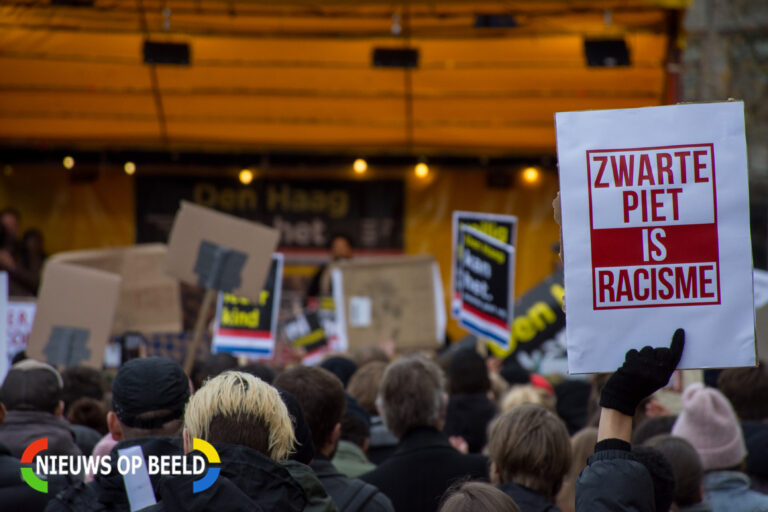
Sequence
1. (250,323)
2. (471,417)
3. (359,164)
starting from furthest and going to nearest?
1. (359,164)
2. (250,323)
3. (471,417)

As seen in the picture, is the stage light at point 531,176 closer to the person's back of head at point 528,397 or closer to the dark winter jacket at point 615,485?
the person's back of head at point 528,397

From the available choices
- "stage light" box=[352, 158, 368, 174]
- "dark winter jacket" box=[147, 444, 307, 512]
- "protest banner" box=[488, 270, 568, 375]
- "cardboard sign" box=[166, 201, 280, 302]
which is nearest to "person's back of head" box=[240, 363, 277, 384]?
"dark winter jacket" box=[147, 444, 307, 512]

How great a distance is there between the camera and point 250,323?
27.3 feet

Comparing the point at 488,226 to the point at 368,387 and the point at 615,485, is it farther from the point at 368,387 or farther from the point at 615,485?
the point at 615,485

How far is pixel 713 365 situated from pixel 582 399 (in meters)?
3.61

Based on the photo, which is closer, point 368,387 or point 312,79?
point 368,387

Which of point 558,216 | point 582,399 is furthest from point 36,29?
point 558,216

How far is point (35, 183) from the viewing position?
14.1 meters

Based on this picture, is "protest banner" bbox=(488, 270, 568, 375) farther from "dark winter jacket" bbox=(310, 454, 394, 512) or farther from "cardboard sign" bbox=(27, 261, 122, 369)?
"dark winter jacket" bbox=(310, 454, 394, 512)

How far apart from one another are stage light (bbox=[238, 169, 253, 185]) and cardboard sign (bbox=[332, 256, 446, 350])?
5.12 m

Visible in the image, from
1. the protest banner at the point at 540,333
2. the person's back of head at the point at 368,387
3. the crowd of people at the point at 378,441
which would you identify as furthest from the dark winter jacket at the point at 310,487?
the protest banner at the point at 540,333

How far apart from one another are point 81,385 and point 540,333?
419 cm

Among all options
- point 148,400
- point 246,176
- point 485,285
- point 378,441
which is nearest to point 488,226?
point 485,285

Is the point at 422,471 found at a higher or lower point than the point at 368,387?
lower
